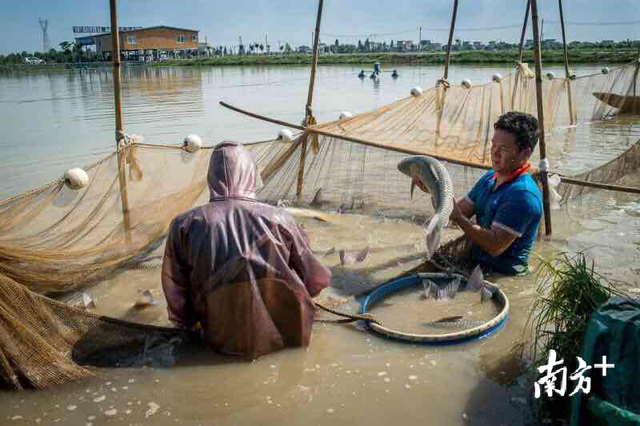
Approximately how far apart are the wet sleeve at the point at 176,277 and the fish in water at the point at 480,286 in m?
1.92

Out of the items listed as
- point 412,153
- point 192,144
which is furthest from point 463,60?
point 192,144

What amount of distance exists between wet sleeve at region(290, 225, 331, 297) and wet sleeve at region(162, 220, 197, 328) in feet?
2.01

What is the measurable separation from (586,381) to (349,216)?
158 inches

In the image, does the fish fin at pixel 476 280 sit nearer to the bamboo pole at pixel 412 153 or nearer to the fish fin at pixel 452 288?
the fish fin at pixel 452 288

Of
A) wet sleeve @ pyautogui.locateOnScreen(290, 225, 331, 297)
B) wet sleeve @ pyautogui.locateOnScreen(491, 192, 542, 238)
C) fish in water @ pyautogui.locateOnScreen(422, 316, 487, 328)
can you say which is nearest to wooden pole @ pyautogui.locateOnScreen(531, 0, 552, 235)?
wet sleeve @ pyautogui.locateOnScreen(491, 192, 542, 238)

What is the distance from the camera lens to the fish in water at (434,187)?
11.2 feet

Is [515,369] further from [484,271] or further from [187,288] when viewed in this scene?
[187,288]

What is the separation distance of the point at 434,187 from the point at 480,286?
0.78 meters

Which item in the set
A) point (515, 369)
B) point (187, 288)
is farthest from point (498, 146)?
point (187, 288)

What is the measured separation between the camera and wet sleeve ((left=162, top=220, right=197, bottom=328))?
9.21 feet

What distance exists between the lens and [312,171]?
5766 mm

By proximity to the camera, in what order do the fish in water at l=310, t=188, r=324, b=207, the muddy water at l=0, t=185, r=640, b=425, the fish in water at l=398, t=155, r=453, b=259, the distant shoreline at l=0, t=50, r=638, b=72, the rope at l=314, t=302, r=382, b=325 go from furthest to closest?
1. the distant shoreline at l=0, t=50, r=638, b=72
2. the fish in water at l=310, t=188, r=324, b=207
3. the fish in water at l=398, t=155, r=453, b=259
4. the rope at l=314, t=302, r=382, b=325
5. the muddy water at l=0, t=185, r=640, b=425

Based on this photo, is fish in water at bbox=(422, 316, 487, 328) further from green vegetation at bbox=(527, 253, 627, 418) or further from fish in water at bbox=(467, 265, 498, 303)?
green vegetation at bbox=(527, 253, 627, 418)

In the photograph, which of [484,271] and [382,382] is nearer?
[382,382]
